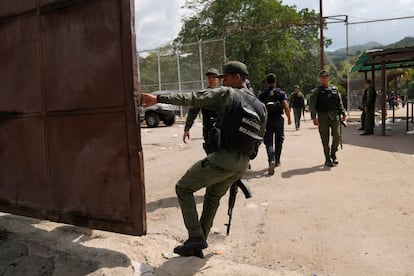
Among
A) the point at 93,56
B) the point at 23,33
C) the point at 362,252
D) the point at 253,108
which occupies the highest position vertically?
the point at 23,33

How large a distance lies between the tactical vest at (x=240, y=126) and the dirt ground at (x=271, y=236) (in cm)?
97

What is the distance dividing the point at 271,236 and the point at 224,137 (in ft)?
4.50

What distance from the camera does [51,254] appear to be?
3.30m

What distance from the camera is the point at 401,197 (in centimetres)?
491

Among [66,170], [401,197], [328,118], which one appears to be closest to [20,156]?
[66,170]

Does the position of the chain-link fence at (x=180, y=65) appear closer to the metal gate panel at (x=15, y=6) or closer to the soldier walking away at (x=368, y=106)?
the soldier walking away at (x=368, y=106)

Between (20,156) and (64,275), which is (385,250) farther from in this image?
(20,156)

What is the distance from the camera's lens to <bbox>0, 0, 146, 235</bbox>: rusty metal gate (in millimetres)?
2918

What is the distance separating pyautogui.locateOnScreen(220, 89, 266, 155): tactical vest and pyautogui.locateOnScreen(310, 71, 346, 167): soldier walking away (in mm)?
4061

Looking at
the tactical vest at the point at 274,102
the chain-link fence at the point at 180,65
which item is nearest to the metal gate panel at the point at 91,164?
the tactical vest at the point at 274,102

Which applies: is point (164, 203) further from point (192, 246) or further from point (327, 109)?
point (327, 109)

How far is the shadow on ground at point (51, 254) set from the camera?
309 cm

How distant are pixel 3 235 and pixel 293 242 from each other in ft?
8.84

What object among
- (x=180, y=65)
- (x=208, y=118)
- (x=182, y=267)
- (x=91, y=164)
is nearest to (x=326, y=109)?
(x=208, y=118)
